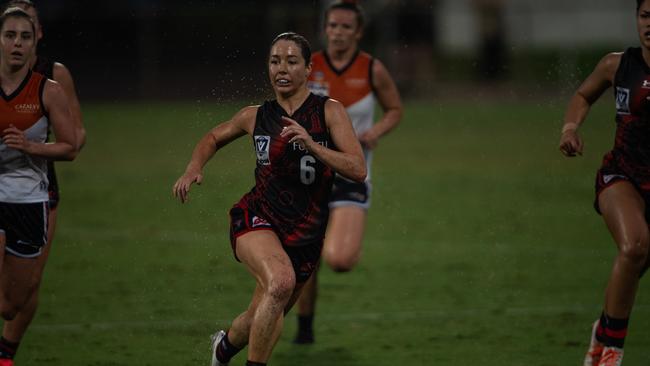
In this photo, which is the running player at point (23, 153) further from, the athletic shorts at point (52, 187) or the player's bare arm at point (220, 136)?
the player's bare arm at point (220, 136)

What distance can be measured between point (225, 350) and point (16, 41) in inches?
89.8

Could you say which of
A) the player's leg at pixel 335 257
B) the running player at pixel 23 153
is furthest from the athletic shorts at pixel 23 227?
the player's leg at pixel 335 257

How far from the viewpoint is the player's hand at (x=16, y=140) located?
6582 millimetres

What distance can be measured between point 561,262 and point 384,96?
3157mm

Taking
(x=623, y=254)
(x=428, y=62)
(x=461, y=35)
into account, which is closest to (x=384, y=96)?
(x=623, y=254)

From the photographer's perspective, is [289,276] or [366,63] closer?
[289,276]

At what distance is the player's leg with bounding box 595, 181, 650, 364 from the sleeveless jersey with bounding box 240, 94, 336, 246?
5.87 ft

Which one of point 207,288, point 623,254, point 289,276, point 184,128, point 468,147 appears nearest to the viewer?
point 289,276

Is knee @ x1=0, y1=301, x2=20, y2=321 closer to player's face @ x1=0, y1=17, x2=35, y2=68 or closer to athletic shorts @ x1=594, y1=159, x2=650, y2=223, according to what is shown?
player's face @ x1=0, y1=17, x2=35, y2=68

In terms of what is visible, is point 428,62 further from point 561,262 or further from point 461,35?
point 561,262

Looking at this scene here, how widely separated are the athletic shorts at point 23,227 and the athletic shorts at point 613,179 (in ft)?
11.6

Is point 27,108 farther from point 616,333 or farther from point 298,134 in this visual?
point 616,333

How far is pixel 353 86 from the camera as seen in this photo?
9305 mm

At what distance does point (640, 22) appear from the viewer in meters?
6.95
